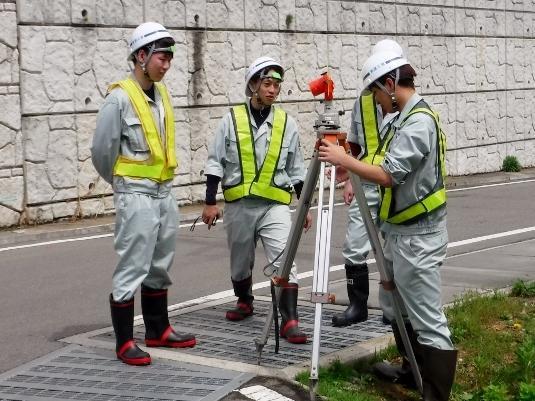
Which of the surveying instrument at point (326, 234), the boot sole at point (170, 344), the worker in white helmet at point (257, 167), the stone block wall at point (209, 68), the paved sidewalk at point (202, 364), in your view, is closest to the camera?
the surveying instrument at point (326, 234)

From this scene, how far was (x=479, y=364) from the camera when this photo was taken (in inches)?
265

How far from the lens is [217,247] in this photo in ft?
39.4

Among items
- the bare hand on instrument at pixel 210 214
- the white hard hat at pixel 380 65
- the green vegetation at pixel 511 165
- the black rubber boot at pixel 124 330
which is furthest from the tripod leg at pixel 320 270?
the green vegetation at pixel 511 165

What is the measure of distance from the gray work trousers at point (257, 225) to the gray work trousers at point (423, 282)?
1659 millimetres

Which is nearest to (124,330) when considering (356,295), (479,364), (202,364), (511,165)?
(202,364)

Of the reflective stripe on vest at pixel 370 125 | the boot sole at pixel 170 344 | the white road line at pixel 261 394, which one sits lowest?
the white road line at pixel 261 394

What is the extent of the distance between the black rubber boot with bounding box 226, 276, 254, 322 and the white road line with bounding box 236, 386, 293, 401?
74.4 inches

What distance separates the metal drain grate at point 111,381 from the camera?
603 centimetres

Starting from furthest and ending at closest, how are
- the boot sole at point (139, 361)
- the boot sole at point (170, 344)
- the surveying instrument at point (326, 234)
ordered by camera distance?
the boot sole at point (170, 344)
the boot sole at point (139, 361)
the surveying instrument at point (326, 234)

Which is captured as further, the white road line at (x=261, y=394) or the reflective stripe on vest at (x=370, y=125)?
the reflective stripe on vest at (x=370, y=125)

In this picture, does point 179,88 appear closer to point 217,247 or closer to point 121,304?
point 217,247

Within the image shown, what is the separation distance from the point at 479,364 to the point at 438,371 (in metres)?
0.95

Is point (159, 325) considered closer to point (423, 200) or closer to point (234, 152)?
point (234, 152)

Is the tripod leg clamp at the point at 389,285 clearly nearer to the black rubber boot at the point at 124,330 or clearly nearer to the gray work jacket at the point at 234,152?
the black rubber boot at the point at 124,330
